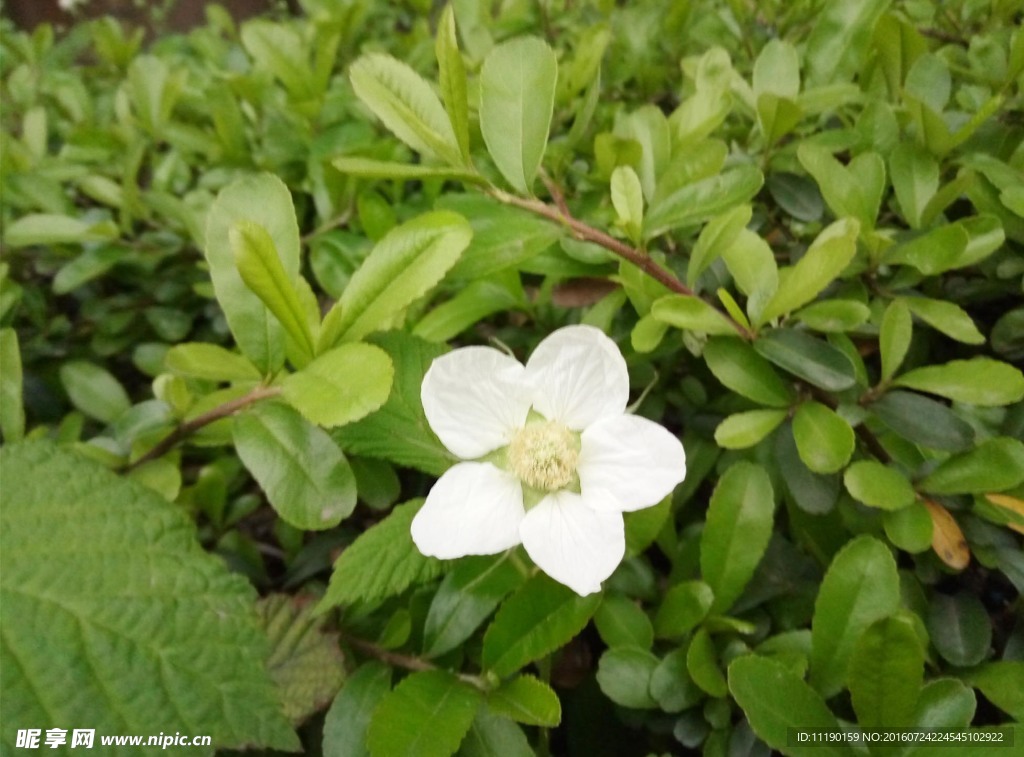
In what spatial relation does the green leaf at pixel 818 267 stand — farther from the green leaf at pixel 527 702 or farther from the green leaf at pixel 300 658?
the green leaf at pixel 300 658

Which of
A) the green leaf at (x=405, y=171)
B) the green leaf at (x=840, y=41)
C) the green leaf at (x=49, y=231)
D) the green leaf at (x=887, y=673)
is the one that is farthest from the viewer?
the green leaf at (x=49, y=231)

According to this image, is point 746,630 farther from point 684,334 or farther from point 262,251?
point 262,251

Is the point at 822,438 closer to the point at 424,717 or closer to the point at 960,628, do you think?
the point at 960,628

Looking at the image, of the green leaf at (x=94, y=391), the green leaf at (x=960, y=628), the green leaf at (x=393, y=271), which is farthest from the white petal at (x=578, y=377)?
the green leaf at (x=94, y=391)

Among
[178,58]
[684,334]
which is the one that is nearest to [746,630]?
[684,334]

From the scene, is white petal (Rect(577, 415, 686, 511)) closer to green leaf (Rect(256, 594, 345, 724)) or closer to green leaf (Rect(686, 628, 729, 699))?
green leaf (Rect(686, 628, 729, 699))

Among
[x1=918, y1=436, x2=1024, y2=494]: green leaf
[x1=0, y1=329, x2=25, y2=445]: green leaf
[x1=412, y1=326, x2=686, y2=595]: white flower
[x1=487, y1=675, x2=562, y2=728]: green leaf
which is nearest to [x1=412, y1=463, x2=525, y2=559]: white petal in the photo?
[x1=412, y1=326, x2=686, y2=595]: white flower
